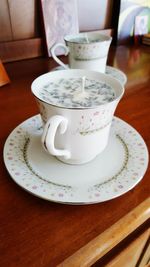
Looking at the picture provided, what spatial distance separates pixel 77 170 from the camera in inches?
13.8

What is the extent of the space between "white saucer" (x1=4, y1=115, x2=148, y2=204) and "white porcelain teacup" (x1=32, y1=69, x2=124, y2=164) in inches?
0.9

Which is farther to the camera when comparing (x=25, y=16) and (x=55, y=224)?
(x=25, y=16)

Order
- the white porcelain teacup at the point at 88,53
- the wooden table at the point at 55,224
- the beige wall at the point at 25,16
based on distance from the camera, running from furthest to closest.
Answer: the beige wall at the point at 25,16 < the white porcelain teacup at the point at 88,53 < the wooden table at the point at 55,224

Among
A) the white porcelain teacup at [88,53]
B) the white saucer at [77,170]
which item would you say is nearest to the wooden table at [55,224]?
the white saucer at [77,170]

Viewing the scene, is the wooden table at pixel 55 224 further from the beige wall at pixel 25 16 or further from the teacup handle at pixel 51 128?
the beige wall at pixel 25 16

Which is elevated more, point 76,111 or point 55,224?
point 76,111

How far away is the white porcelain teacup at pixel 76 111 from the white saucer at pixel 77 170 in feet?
0.08

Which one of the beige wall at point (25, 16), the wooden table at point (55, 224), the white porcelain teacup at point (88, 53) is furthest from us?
the beige wall at point (25, 16)

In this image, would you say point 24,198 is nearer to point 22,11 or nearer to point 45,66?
point 45,66

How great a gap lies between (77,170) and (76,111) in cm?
10

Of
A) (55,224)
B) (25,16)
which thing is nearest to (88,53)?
(25,16)

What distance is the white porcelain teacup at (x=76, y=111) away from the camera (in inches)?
11.8

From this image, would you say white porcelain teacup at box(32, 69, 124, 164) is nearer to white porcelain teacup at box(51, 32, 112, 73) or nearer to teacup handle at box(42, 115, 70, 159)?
teacup handle at box(42, 115, 70, 159)

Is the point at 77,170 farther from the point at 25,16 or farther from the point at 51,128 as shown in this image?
the point at 25,16
